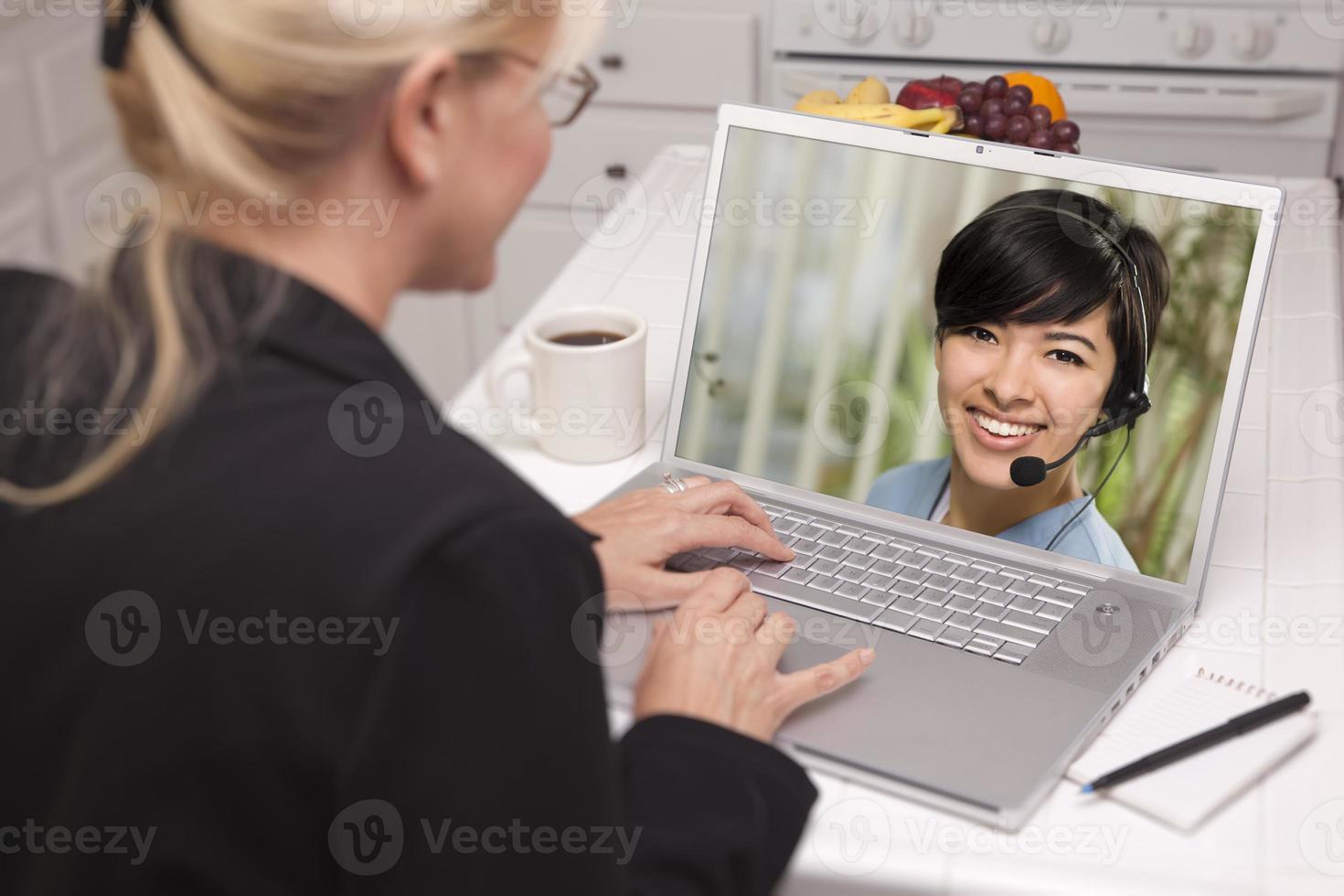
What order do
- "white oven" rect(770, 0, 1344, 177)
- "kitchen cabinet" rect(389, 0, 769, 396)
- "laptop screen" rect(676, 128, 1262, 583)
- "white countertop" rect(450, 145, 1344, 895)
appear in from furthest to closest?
"kitchen cabinet" rect(389, 0, 769, 396)
"white oven" rect(770, 0, 1344, 177)
"laptop screen" rect(676, 128, 1262, 583)
"white countertop" rect(450, 145, 1344, 895)

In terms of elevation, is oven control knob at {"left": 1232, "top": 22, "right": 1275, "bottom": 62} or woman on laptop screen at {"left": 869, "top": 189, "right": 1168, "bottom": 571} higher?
oven control knob at {"left": 1232, "top": 22, "right": 1275, "bottom": 62}

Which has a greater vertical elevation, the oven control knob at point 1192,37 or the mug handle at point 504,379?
the oven control knob at point 1192,37

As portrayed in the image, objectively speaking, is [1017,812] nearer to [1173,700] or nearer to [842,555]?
[1173,700]

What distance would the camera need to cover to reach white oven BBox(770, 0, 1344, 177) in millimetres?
2348

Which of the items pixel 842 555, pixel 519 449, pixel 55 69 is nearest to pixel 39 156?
pixel 55 69

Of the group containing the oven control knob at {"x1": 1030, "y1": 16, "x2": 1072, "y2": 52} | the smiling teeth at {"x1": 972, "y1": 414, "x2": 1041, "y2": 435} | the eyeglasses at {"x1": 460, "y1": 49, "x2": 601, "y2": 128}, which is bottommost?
the smiling teeth at {"x1": 972, "y1": 414, "x2": 1041, "y2": 435}

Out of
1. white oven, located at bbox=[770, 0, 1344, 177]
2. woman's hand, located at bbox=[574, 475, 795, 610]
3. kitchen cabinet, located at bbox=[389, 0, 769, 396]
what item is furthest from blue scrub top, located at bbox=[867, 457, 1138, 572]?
white oven, located at bbox=[770, 0, 1344, 177]

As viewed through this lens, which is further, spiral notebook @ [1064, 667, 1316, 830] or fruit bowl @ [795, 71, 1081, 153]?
fruit bowl @ [795, 71, 1081, 153]

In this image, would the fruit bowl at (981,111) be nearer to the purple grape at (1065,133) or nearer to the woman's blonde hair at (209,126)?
the purple grape at (1065,133)

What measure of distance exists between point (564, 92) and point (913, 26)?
6.09 feet

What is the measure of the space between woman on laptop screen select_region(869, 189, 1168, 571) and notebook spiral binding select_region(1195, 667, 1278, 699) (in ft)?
0.38

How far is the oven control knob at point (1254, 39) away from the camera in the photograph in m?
2.35

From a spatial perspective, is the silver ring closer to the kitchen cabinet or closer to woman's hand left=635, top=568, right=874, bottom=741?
woman's hand left=635, top=568, right=874, bottom=741

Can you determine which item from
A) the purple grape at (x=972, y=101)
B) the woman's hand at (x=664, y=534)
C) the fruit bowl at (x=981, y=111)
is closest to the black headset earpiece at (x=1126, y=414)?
the woman's hand at (x=664, y=534)
